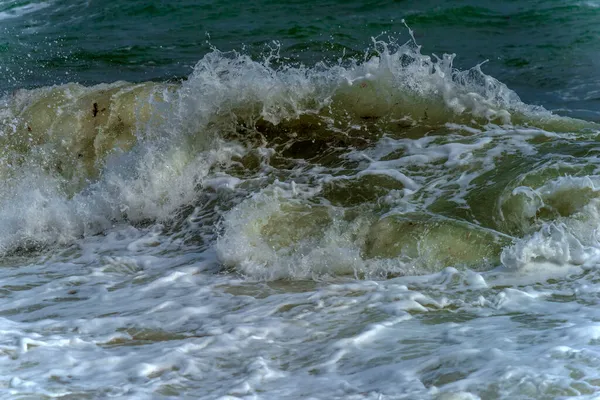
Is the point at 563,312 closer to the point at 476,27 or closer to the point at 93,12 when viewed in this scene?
the point at 476,27

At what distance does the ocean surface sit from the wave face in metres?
0.02

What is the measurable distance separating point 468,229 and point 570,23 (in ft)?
29.3

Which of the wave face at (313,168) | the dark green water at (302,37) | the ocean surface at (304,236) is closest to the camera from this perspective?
the ocean surface at (304,236)

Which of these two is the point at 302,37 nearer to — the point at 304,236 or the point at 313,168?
the point at 313,168

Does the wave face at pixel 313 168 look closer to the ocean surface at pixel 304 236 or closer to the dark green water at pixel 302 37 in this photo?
the ocean surface at pixel 304 236

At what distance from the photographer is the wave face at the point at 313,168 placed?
17.6ft

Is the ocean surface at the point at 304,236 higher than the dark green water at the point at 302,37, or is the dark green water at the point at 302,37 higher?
the dark green water at the point at 302,37

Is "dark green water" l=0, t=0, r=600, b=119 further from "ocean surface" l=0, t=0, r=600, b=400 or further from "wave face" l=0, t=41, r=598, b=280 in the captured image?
"wave face" l=0, t=41, r=598, b=280

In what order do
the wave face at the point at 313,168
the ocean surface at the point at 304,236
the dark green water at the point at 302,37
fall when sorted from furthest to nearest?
1. the dark green water at the point at 302,37
2. the wave face at the point at 313,168
3. the ocean surface at the point at 304,236

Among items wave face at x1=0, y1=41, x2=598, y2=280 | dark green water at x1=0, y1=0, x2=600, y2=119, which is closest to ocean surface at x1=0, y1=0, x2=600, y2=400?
wave face at x1=0, y1=41, x2=598, y2=280

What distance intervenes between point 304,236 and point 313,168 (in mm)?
1420

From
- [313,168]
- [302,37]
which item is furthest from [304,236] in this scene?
[302,37]

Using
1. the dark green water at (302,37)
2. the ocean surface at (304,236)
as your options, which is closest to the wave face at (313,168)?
the ocean surface at (304,236)

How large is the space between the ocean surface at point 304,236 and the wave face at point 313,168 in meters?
0.02
